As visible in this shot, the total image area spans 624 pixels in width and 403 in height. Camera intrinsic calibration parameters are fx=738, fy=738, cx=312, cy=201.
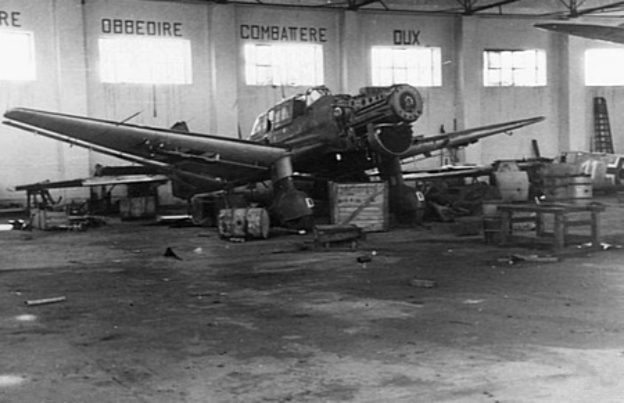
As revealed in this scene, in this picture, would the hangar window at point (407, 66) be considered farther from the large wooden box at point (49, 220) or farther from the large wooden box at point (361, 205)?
the large wooden box at point (49, 220)

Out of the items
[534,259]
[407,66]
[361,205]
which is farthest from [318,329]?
[407,66]

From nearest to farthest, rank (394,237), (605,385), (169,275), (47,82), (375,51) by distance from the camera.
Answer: (605,385), (169,275), (394,237), (47,82), (375,51)

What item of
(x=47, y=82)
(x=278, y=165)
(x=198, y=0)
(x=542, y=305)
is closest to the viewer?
(x=542, y=305)

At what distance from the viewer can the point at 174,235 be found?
1633 cm

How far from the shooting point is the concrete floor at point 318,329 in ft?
15.4

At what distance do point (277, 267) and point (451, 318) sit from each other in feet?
13.7

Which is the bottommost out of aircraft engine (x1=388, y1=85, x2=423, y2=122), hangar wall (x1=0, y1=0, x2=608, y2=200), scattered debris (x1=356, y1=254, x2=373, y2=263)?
Result: scattered debris (x1=356, y1=254, x2=373, y2=263)

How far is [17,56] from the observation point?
22.9 metres

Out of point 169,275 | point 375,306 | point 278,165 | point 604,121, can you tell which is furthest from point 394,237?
point 604,121

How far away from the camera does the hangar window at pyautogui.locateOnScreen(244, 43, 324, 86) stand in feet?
85.5

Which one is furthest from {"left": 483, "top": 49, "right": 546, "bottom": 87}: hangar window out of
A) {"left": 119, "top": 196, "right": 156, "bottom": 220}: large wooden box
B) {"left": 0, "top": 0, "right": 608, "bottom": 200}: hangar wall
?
{"left": 119, "top": 196, "right": 156, "bottom": 220}: large wooden box

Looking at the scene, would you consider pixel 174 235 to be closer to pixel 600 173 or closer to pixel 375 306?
pixel 375 306

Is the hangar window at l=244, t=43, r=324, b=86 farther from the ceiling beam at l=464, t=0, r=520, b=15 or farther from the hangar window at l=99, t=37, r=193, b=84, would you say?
the ceiling beam at l=464, t=0, r=520, b=15

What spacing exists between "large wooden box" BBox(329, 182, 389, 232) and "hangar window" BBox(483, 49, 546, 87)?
15593 millimetres
